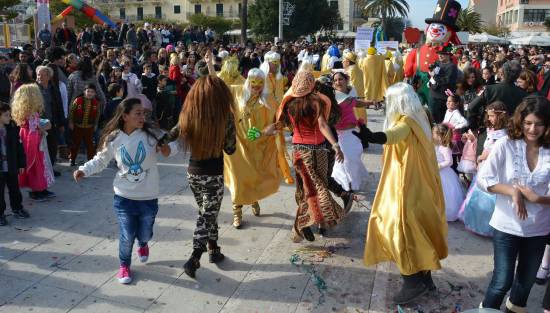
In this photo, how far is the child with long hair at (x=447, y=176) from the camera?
5.82m

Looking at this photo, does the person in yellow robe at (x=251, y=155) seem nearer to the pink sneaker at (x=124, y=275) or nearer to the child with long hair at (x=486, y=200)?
the pink sneaker at (x=124, y=275)

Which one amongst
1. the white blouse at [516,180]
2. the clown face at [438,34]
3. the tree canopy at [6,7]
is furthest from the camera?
the tree canopy at [6,7]

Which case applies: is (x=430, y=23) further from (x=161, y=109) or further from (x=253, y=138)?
(x=253, y=138)

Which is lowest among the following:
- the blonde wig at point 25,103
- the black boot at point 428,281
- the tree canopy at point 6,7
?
the black boot at point 428,281

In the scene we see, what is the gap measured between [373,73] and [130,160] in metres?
10.8

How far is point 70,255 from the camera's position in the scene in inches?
191

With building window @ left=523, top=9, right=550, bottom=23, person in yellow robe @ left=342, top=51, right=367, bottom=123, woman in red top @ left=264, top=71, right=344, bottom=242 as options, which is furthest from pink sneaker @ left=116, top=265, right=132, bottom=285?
building window @ left=523, top=9, right=550, bottom=23

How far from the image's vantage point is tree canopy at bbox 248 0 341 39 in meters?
50.7

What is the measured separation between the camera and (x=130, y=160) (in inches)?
161

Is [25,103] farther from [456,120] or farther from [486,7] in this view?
[486,7]

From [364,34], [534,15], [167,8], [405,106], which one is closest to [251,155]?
[405,106]

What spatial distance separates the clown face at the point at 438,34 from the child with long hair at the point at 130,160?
8452 millimetres

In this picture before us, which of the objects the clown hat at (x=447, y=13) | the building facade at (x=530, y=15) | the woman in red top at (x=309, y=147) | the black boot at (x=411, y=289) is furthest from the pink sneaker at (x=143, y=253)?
the building facade at (x=530, y=15)

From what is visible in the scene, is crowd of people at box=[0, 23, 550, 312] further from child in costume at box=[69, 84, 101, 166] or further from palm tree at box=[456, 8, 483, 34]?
palm tree at box=[456, 8, 483, 34]
